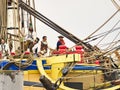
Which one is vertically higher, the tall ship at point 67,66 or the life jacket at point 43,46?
the life jacket at point 43,46

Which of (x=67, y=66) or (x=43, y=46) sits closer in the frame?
(x=67, y=66)

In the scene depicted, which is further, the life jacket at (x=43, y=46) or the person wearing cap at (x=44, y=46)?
the life jacket at (x=43, y=46)

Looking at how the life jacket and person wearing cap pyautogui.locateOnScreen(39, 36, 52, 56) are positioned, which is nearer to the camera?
person wearing cap pyautogui.locateOnScreen(39, 36, 52, 56)

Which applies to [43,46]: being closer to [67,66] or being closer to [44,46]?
[44,46]

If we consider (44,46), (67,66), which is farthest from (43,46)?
(67,66)

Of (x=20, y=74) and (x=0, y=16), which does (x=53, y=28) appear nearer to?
(x=0, y=16)

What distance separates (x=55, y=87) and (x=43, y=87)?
48 cm

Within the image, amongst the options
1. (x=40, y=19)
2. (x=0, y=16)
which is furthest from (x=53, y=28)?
(x=0, y=16)

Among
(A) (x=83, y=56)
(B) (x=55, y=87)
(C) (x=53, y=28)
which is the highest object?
(C) (x=53, y=28)

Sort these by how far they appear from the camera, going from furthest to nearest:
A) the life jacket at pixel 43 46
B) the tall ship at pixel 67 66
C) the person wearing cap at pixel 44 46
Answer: the life jacket at pixel 43 46, the person wearing cap at pixel 44 46, the tall ship at pixel 67 66

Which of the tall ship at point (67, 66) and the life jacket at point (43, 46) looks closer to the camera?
the tall ship at point (67, 66)

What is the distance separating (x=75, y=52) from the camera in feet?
31.8

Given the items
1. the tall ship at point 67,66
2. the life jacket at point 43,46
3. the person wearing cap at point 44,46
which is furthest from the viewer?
the life jacket at point 43,46

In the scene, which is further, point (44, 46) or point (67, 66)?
point (44, 46)
